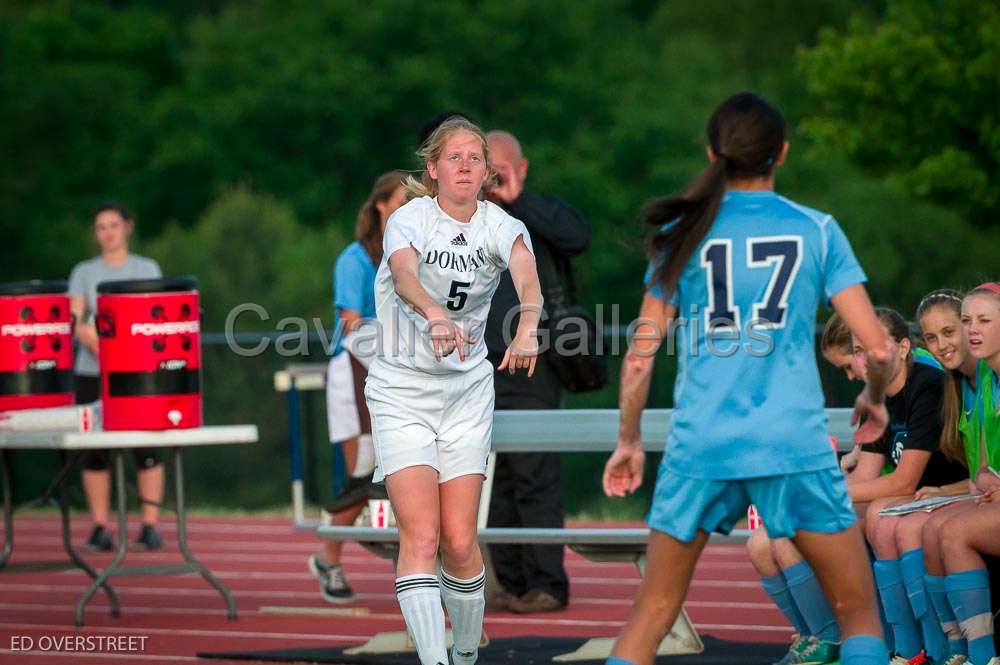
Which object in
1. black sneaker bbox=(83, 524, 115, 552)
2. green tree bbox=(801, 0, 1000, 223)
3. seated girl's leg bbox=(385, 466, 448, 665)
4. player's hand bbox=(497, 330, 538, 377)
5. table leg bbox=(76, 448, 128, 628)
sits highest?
green tree bbox=(801, 0, 1000, 223)

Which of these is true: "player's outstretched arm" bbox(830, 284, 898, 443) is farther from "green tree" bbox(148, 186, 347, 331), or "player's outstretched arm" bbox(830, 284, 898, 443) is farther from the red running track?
"green tree" bbox(148, 186, 347, 331)

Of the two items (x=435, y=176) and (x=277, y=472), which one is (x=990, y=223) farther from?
(x=435, y=176)

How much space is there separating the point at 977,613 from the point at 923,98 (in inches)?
740

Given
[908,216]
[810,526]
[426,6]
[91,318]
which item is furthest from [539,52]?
[810,526]

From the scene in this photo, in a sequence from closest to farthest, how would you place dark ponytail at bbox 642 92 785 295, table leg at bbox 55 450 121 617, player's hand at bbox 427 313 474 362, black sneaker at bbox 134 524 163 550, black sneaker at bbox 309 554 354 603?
dark ponytail at bbox 642 92 785 295 → player's hand at bbox 427 313 474 362 → table leg at bbox 55 450 121 617 → black sneaker at bbox 309 554 354 603 → black sneaker at bbox 134 524 163 550

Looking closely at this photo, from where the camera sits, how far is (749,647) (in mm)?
7805

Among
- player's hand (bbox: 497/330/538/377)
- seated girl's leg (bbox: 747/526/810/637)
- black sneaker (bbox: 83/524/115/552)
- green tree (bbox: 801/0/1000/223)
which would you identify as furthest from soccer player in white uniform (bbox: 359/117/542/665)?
green tree (bbox: 801/0/1000/223)

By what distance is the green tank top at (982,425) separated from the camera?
6.36 metres

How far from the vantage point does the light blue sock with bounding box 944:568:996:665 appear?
6.16 m

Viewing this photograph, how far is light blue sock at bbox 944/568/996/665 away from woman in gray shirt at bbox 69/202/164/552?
6.54 meters

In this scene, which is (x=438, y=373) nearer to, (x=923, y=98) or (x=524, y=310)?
(x=524, y=310)

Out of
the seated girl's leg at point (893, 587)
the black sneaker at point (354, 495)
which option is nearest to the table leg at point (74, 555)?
the black sneaker at point (354, 495)

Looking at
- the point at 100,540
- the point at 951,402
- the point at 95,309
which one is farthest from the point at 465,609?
the point at 100,540

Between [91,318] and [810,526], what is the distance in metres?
7.91
